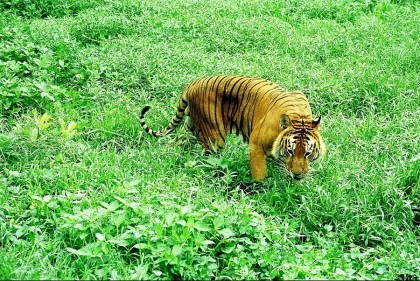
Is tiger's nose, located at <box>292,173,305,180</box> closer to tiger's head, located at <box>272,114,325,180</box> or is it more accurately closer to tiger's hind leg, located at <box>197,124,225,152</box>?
tiger's head, located at <box>272,114,325,180</box>

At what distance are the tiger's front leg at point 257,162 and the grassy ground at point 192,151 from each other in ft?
0.35

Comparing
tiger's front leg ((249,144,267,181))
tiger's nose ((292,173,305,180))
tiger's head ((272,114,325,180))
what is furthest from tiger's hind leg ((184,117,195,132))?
tiger's nose ((292,173,305,180))

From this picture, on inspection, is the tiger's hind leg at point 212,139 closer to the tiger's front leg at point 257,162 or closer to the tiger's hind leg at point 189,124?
the tiger's hind leg at point 189,124

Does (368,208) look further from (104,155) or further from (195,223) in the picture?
(104,155)

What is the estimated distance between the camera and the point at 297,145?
4.26 m

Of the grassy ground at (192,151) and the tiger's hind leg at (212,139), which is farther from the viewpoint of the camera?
the tiger's hind leg at (212,139)

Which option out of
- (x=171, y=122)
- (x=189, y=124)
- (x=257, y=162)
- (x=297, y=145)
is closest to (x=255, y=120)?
(x=257, y=162)

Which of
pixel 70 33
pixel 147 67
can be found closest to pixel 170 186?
pixel 147 67

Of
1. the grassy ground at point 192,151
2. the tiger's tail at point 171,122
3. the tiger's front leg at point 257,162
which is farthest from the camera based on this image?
the tiger's tail at point 171,122

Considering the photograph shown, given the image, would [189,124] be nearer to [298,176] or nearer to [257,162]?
[257,162]

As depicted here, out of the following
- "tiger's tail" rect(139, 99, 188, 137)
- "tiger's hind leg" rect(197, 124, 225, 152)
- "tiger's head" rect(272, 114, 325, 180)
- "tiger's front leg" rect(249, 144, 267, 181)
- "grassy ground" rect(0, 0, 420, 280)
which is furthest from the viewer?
"tiger's tail" rect(139, 99, 188, 137)

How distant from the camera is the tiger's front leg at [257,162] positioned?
179 inches

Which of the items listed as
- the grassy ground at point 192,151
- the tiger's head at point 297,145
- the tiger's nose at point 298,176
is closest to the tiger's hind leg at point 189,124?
the grassy ground at point 192,151

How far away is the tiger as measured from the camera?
4.32 m
